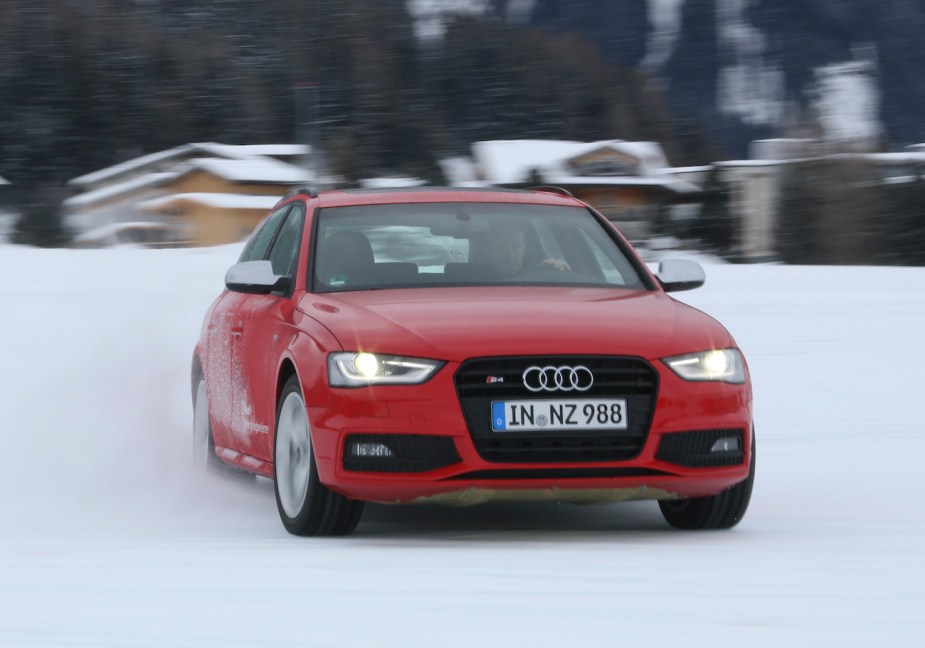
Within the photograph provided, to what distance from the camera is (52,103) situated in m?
87.9

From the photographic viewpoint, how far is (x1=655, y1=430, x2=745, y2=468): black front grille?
19.9ft

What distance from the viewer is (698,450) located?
241 inches

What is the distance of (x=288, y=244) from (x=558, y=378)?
7.48ft

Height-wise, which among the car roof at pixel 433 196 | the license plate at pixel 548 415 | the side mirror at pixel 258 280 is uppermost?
the car roof at pixel 433 196

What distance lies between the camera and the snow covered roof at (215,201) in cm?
7638

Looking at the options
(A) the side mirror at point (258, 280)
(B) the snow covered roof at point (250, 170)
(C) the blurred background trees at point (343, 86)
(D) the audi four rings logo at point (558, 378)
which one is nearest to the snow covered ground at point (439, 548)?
(D) the audi four rings logo at point (558, 378)

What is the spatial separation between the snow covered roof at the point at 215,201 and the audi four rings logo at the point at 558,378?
230 feet

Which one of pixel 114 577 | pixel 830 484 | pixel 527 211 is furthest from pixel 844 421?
pixel 114 577

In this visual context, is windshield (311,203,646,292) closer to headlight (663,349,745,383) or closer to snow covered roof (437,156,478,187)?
headlight (663,349,745,383)

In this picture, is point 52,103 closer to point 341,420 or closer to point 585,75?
point 585,75

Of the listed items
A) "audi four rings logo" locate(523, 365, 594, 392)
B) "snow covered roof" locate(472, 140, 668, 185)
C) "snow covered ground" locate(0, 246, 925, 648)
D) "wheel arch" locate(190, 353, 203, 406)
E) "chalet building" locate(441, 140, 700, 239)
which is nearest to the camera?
"snow covered ground" locate(0, 246, 925, 648)

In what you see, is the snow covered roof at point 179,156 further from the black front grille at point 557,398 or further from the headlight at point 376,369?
the black front grille at point 557,398

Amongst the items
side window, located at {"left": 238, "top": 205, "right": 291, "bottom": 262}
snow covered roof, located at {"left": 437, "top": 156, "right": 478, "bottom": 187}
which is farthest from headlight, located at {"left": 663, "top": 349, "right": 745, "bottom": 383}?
snow covered roof, located at {"left": 437, "top": 156, "right": 478, "bottom": 187}

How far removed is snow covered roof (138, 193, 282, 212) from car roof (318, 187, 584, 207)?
223 ft
